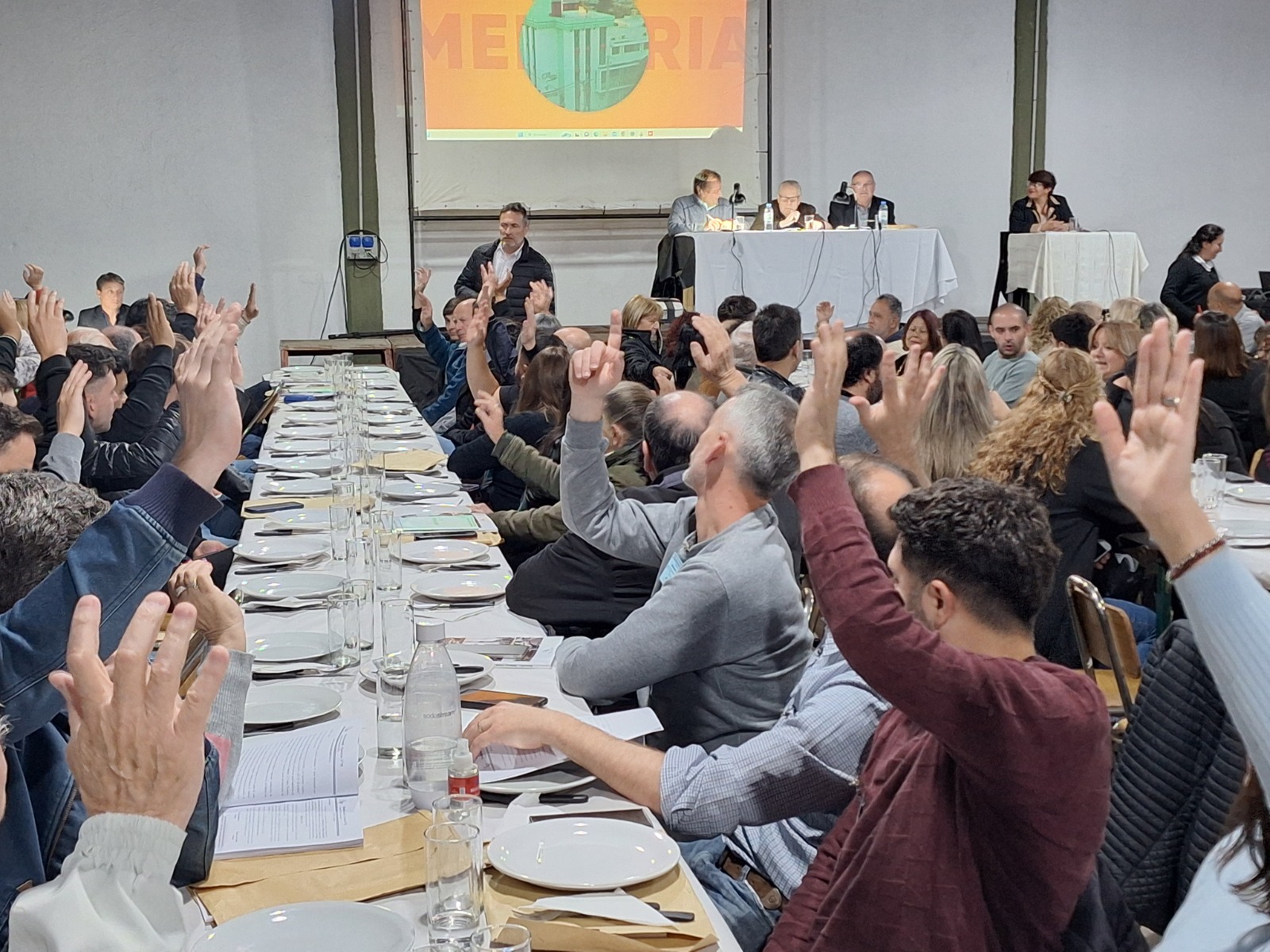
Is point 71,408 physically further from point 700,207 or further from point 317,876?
point 700,207

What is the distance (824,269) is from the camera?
977 cm

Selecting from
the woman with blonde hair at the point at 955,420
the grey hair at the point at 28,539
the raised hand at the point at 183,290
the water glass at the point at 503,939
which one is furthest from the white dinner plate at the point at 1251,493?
the raised hand at the point at 183,290

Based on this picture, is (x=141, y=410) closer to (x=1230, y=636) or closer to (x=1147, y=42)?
(x=1230, y=636)

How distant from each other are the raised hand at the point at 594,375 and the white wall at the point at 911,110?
944 cm

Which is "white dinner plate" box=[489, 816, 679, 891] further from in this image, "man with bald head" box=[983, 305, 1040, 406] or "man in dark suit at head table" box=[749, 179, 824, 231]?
"man in dark suit at head table" box=[749, 179, 824, 231]

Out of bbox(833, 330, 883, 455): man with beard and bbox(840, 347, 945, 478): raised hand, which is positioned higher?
bbox(840, 347, 945, 478): raised hand

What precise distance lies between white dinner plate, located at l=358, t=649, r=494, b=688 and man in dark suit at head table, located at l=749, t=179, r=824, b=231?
7920mm

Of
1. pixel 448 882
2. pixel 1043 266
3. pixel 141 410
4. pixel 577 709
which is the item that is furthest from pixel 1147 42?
pixel 448 882

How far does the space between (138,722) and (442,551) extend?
2.28 m

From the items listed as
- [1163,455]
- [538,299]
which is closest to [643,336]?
[538,299]

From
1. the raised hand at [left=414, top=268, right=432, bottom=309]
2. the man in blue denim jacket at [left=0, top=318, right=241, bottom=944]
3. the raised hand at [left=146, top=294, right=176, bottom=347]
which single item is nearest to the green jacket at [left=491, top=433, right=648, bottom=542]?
the raised hand at [left=146, top=294, right=176, bottom=347]

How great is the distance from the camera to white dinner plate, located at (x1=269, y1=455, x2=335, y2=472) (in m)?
Result: 4.74

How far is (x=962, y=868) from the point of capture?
153cm

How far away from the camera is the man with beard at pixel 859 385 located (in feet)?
15.1
